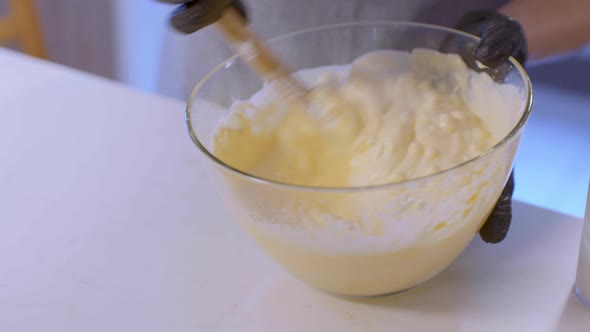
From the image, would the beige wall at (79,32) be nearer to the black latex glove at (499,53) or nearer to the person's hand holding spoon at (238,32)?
the person's hand holding spoon at (238,32)

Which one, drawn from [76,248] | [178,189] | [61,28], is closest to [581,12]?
[178,189]

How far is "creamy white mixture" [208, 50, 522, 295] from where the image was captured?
1.55 ft

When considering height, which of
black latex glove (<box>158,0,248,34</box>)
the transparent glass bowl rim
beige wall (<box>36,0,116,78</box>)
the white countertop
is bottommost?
beige wall (<box>36,0,116,78</box>)

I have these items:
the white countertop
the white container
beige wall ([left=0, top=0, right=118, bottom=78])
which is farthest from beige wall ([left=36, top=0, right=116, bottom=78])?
the white container

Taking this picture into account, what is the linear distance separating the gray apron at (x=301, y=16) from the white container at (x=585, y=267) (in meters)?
0.47

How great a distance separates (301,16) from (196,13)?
47 centimetres

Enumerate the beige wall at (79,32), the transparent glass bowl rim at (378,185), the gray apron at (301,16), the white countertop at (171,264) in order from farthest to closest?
the beige wall at (79,32) → the gray apron at (301,16) → the white countertop at (171,264) → the transparent glass bowl rim at (378,185)

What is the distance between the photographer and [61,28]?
6.73ft

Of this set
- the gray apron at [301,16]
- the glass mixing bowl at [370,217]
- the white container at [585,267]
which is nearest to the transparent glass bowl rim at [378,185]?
the glass mixing bowl at [370,217]

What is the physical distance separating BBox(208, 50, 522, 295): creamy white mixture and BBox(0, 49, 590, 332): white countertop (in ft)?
0.13

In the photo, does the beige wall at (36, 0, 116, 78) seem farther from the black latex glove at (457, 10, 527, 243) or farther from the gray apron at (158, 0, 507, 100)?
the black latex glove at (457, 10, 527, 243)

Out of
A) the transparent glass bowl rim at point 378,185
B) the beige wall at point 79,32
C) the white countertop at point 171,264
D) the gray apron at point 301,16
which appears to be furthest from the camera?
the beige wall at point 79,32

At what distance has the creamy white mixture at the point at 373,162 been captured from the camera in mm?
472

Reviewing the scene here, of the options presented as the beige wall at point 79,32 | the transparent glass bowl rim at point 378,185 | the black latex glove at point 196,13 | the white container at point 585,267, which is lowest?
the beige wall at point 79,32
